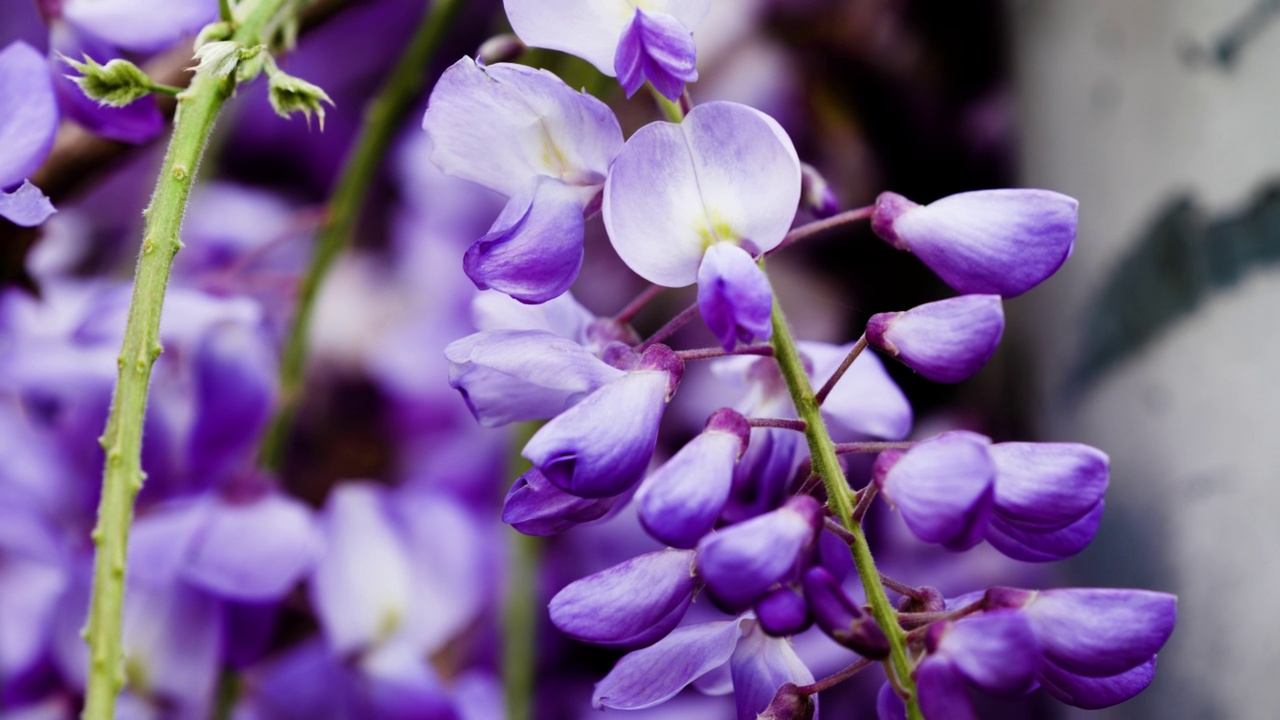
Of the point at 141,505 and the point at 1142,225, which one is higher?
the point at 1142,225

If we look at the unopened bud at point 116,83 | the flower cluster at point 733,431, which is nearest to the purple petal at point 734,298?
the flower cluster at point 733,431

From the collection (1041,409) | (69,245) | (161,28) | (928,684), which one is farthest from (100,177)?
(1041,409)

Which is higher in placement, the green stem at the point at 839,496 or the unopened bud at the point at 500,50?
the unopened bud at the point at 500,50

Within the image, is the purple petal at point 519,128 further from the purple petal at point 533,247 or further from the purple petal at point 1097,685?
the purple petal at point 1097,685

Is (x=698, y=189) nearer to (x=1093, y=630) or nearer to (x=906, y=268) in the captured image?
(x=1093, y=630)

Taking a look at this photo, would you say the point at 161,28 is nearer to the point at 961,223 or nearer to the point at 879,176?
the point at 961,223

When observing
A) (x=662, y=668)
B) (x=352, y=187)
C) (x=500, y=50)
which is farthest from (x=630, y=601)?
(x=352, y=187)
